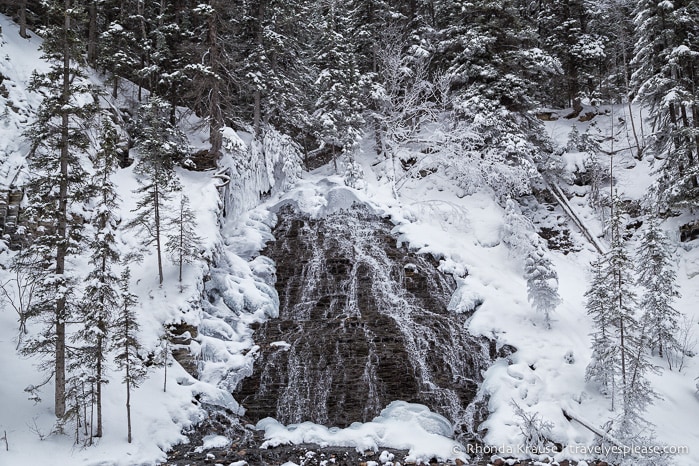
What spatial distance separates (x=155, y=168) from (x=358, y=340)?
8938 mm

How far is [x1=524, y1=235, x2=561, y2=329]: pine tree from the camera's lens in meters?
13.9

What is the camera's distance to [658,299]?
12.2m

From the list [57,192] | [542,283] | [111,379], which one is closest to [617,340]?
[542,283]

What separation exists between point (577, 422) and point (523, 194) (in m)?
13.6

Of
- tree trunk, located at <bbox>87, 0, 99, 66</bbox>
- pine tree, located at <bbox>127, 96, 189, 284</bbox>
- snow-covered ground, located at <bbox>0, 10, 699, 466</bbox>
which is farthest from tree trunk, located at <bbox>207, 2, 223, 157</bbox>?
tree trunk, located at <bbox>87, 0, 99, 66</bbox>

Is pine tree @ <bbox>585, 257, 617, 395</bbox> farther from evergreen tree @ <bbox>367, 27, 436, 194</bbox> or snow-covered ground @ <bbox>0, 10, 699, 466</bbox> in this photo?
evergreen tree @ <bbox>367, 27, 436, 194</bbox>

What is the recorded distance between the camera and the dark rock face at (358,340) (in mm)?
12250

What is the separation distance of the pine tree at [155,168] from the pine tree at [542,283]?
39.3 ft

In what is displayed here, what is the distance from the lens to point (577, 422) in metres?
11.1

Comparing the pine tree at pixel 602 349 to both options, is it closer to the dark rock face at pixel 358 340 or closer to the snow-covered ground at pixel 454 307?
the snow-covered ground at pixel 454 307

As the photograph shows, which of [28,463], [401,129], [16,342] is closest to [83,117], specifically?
[16,342]

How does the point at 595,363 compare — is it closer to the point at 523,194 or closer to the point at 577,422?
the point at 577,422

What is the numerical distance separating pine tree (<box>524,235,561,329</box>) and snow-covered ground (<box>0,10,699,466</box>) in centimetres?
72

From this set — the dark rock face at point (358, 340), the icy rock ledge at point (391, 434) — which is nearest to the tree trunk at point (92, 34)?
the dark rock face at point (358, 340)
